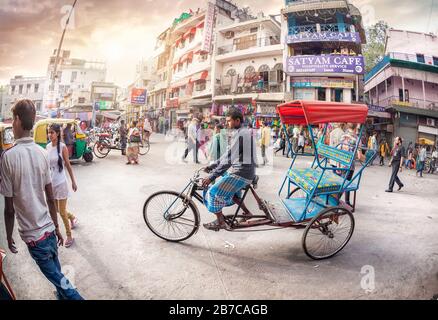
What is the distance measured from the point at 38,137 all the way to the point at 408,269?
10637mm

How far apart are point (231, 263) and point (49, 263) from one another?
6.57 feet

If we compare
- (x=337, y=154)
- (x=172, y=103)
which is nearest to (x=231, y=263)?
(x=337, y=154)

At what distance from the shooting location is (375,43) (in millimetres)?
30422

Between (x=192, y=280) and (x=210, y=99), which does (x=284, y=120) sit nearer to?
(x=192, y=280)

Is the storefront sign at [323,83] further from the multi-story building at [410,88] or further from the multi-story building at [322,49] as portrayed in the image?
the multi-story building at [410,88]

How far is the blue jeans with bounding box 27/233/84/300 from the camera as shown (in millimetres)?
2045

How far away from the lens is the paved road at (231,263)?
2.66m

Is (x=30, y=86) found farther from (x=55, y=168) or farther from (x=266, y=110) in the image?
(x=55, y=168)

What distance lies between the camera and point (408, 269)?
321cm

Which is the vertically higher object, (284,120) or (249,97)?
(249,97)

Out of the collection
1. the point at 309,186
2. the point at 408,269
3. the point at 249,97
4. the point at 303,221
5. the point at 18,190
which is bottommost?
the point at 408,269

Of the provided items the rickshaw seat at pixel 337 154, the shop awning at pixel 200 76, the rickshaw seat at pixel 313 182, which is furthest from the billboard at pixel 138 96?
the rickshaw seat at pixel 313 182

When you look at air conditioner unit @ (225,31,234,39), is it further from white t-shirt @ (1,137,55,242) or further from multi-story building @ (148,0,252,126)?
white t-shirt @ (1,137,55,242)
